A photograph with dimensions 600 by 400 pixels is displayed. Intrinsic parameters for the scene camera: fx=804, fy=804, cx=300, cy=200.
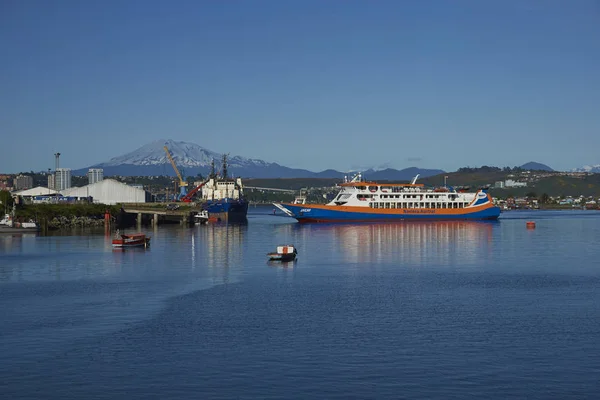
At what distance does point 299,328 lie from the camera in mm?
29250

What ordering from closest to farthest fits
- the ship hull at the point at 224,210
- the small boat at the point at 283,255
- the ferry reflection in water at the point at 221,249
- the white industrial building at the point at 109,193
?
the ferry reflection in water at the point at 221,249, the small boat at the point at 283,255, the ship hull at the point at 224,210, the white industrial building at the point at 109,193

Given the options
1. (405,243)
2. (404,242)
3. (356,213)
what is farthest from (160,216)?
(405,243)

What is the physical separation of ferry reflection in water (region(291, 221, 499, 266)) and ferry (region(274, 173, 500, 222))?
12500mm

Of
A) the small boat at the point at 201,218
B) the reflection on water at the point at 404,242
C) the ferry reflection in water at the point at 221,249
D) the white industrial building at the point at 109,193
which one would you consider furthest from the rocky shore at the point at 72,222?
the white industrial building at the point at 109,193

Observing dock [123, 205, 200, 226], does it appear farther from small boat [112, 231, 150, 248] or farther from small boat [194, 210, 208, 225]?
small boat [112, 231, 150, 248]

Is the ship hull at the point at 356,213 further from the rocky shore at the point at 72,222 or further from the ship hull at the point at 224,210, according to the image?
the rocky shore at the point at 72,222

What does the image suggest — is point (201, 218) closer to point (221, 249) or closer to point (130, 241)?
point (130, 241)

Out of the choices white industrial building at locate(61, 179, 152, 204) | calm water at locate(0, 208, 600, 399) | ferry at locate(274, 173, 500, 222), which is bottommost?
calm water at locate(0, 208, 600, 399)

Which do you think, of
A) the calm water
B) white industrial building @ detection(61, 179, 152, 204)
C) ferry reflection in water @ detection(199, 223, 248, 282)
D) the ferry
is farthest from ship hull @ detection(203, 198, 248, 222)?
the calm water

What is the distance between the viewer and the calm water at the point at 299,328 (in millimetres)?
22172

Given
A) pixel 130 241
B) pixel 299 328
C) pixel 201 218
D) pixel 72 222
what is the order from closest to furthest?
pixel 299 328, pixel 130 241, pixel 72 222, pixel 201 218

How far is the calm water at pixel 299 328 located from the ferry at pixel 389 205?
53.4 meters

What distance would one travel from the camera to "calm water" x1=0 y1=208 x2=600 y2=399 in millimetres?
22172

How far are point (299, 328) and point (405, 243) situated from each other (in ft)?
143
